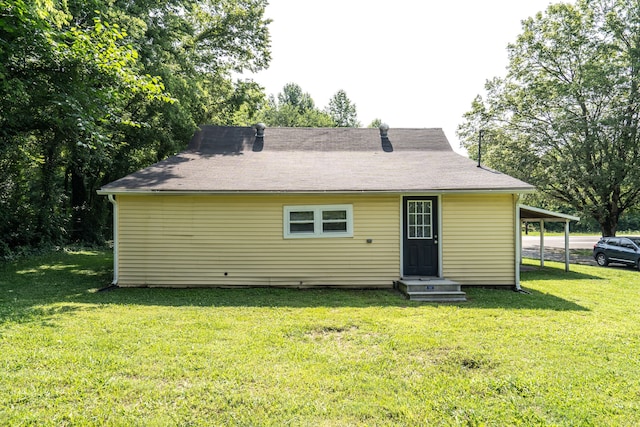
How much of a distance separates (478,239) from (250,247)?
543 centimetres

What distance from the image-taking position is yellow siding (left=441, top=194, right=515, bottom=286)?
8367 mm

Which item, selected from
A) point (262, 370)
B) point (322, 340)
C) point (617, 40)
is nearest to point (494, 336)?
point (322, 340)

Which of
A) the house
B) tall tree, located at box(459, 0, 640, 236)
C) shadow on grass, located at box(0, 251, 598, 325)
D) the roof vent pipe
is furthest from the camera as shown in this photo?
tall tree, located at box(459, 0, 640, 236)

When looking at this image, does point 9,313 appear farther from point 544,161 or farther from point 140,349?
point 544,161

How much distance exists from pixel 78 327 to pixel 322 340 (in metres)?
3.53

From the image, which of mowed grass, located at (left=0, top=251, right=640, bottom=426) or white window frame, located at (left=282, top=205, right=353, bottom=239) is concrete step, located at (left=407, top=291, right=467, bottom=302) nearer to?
mowed grass, located at (left=0, top=251, right=640, bottom=426)

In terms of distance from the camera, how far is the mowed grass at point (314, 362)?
3.02 metres

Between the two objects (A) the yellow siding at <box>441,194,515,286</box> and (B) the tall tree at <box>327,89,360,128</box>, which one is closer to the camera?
(A) the yellow siding at <box>441,194,515,286</box>

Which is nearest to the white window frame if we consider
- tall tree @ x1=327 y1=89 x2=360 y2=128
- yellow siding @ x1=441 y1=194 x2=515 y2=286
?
yellow siding @ x1=441 y1=194 x2=515 y2=286

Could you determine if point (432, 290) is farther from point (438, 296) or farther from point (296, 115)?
point (296, 115)

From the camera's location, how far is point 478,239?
841 cm

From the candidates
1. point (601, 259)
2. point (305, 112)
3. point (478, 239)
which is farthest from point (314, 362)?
point (305, 112)

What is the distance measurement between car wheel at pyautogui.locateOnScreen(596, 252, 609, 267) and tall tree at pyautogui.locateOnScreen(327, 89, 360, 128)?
35291 millimetres

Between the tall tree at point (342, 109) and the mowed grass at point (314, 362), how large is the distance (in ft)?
137
